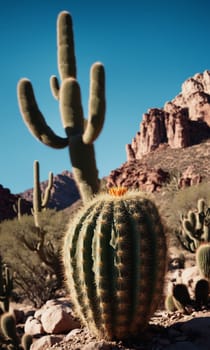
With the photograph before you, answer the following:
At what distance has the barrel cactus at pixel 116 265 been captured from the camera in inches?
159

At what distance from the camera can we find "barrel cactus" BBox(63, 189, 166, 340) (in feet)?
13.3

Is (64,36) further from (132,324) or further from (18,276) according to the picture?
(18,276)

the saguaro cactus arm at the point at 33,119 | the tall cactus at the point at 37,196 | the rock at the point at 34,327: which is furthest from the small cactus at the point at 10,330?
the tall cactus at the point at 37,196

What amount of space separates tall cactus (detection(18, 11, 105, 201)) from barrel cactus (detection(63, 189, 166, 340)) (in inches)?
141

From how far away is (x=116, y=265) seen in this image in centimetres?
402

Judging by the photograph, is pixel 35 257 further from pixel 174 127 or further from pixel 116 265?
pixel 174 127

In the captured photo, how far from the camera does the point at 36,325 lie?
9344mm

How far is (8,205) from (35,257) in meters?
30.6

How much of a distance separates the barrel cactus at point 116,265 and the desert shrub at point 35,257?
1247 centimetres

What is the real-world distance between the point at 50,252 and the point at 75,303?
1392 cm

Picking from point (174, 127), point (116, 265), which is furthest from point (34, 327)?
point (174, 127)

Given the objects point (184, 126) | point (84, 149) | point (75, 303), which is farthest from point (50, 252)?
point (184, 126)

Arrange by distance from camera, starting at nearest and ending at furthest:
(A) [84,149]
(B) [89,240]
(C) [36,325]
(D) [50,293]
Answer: (B) [89,240], (A) [84,149], (C) [36,325], (D) [50,293]

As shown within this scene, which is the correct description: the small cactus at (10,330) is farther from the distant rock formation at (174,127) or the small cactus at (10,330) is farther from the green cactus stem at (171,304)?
the distant rock formation at (174,127)
